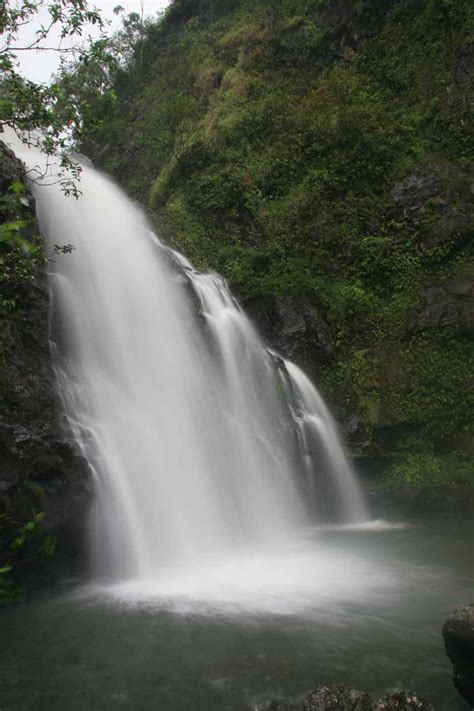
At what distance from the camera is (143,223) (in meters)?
16.7

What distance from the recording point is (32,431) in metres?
7.71

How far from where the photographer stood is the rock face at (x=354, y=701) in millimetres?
4066

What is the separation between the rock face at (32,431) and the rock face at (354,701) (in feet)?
14.1

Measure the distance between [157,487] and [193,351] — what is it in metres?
3.97

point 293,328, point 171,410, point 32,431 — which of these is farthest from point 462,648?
point 293,328

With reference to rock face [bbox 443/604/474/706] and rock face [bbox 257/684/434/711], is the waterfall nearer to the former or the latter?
rock face [bbox 257/684/434/711]

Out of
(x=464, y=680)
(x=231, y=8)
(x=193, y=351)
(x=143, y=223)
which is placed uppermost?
(x=231, y=8)

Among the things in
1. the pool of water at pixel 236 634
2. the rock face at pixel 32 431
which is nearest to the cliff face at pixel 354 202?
the pool of water at pixel 236 634

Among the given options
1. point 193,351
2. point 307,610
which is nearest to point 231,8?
point 193,351

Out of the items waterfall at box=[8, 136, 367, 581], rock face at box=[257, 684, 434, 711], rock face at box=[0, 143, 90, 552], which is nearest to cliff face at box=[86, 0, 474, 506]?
waterfall at box=[8, 136, 367, 581]

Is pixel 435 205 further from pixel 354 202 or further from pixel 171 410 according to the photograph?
pixel 171 410

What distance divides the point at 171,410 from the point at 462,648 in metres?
7.35

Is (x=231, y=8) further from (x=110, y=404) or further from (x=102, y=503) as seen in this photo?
(x=102, y=503)

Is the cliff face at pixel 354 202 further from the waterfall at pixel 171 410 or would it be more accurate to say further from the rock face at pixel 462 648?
the rock face at pixel 462 648
